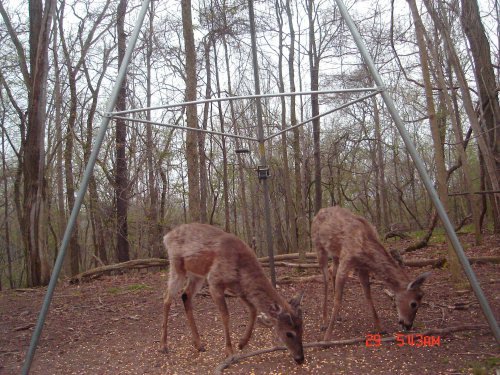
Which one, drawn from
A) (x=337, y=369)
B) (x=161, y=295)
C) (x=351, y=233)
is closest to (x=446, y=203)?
(x=351, y=233)

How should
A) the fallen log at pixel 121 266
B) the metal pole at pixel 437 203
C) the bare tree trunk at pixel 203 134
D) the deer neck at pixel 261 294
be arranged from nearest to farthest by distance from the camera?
1. the metal pole at pixel 437 203
2. the deer neck at pixel 261 294
3. the fallen log at pixel 121 266
4. the bare tree trunk at pixel 203 134

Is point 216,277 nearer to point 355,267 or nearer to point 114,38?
point 355,267

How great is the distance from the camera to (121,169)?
57.4ft

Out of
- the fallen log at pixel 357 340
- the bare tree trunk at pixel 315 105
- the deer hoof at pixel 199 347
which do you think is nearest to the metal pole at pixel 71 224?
the deer hoof at pixel 199 347

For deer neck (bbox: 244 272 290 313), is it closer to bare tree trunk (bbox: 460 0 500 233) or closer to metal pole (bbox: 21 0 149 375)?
metal pole (bbox: 21 0 149 375)

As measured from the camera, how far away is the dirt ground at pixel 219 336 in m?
4.46

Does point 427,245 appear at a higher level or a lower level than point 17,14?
lower

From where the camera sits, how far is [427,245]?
38.7 feet

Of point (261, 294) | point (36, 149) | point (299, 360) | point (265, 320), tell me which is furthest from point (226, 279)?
point (36, 149)

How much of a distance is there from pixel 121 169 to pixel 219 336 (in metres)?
12.9

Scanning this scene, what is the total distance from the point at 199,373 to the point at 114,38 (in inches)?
723

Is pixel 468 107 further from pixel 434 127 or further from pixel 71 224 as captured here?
pixel 71 224
